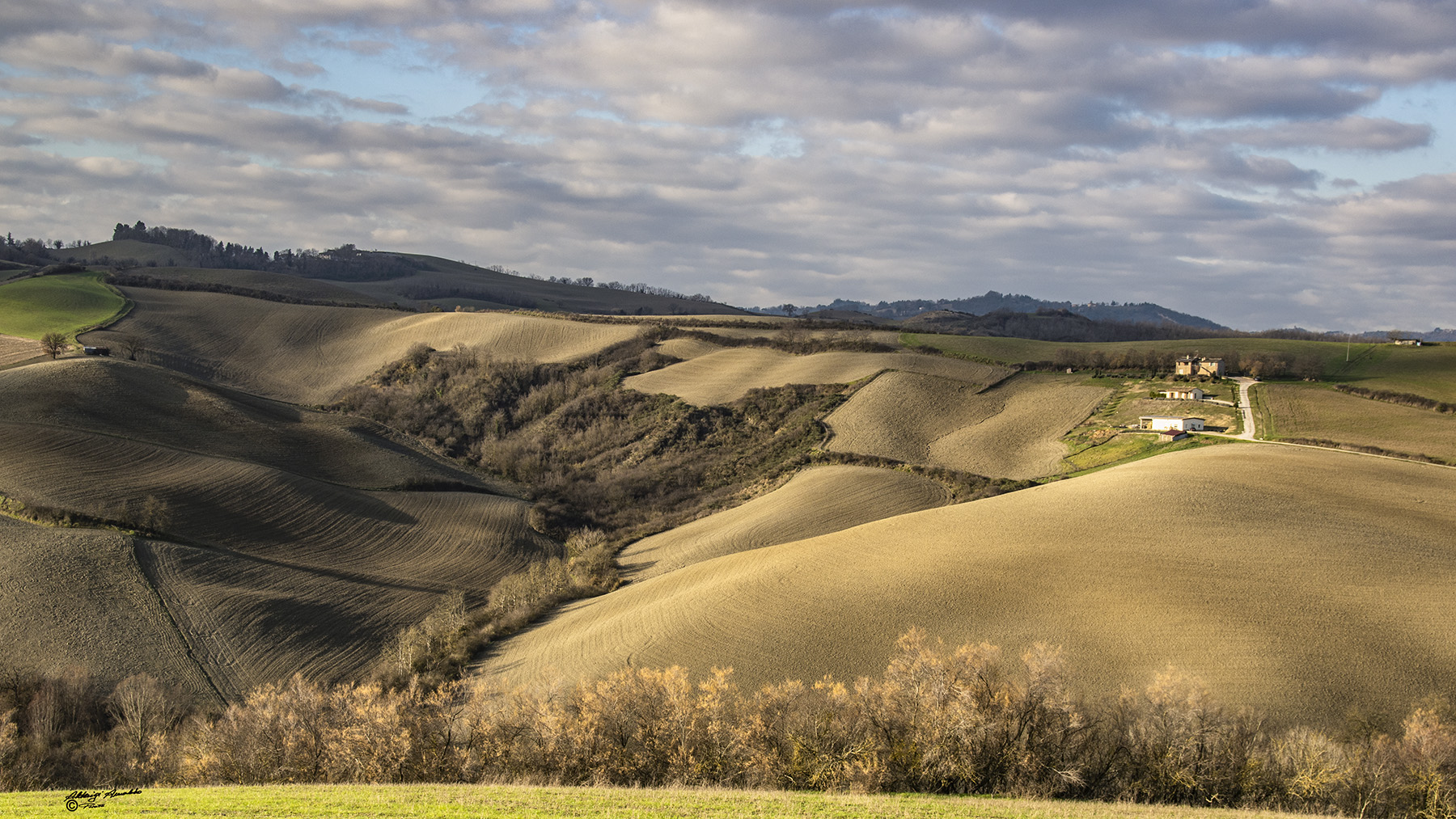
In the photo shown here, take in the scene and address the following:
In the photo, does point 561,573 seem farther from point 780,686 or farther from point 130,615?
point 780,686

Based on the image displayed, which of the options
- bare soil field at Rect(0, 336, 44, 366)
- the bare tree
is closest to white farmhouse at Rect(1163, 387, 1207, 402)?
the bare tree

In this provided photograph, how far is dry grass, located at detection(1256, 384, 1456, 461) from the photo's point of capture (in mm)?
58062

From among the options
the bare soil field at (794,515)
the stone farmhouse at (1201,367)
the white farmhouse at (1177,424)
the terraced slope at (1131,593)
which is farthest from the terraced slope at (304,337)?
the terraced slope at (1131,593)

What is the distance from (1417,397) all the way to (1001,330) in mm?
103708

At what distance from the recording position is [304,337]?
4771 inches

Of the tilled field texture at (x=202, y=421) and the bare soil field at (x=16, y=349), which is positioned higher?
the bare soil field at (x=16, y=349)

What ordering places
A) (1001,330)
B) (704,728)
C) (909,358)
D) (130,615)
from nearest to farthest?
1. (704,728)
2. (130,615)
3. (909,358)
4. (1001,330)

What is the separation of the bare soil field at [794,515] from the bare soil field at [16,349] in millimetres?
→ 66091

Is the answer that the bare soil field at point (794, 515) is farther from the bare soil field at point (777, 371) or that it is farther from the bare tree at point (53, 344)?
the bare tree at point (53, 344)

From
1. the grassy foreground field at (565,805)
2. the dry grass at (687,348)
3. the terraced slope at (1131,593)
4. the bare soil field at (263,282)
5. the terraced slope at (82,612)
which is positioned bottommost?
the terraced slope at (82,612)

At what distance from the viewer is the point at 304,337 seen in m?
121

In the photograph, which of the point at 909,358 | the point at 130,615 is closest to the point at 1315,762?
the point at 130,615

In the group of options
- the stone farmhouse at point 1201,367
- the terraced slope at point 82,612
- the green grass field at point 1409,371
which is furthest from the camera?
the stone farmhouse at point 1201,367

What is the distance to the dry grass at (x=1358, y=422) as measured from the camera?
190ft
